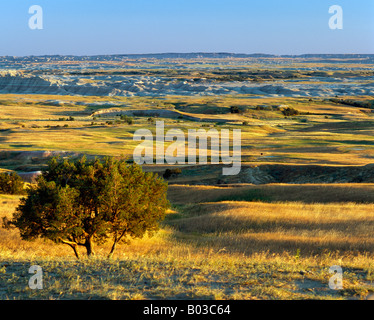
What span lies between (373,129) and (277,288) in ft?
259

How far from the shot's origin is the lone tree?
18391 millimetres

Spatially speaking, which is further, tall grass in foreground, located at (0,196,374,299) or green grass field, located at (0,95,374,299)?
green grass field, located at (0,95,374,299)

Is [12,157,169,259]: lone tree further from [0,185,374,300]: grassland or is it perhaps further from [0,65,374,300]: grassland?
[0,185,374,300]: grassland

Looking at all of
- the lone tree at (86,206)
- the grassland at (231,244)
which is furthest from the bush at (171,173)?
the lone tree at (86,206)

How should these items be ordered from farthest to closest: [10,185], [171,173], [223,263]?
[171,173] → [10,185] → [223,263]

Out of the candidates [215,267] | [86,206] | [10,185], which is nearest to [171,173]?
[10,185]

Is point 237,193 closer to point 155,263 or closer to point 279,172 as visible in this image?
point 279,172

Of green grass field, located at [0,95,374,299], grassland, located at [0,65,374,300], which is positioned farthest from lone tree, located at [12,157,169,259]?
grassland, located at [0,65,374,300]

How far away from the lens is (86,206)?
Result: 775 inches

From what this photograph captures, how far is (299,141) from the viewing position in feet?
234

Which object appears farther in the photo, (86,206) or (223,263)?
(86,206)

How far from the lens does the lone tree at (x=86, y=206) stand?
60.3 ft

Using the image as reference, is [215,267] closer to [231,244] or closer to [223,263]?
[223,263]
